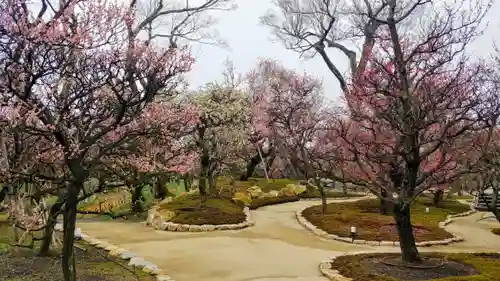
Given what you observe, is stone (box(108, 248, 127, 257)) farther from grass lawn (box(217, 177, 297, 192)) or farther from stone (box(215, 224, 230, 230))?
grass lawn (box(217, 177, 297, 192))

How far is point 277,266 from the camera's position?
8523 mm

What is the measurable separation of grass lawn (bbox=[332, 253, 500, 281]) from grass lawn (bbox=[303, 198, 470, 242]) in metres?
2.71

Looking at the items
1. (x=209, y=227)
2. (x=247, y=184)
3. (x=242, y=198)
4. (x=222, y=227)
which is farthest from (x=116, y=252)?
(x=247, y=184)

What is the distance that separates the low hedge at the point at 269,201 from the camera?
18.6m

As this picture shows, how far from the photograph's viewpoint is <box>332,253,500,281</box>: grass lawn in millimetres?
7262

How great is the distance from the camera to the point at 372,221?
14180 millimetres

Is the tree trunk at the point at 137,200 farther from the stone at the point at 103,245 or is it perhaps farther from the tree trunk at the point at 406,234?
the tree trunk at the point at 406,234

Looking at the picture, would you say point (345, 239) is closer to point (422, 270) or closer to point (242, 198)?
point (422, 270)

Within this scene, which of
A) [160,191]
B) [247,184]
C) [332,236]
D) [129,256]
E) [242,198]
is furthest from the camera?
[247,184]

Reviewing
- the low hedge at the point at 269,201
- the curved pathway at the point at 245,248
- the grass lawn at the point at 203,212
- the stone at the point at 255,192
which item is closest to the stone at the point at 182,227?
the grass lawn at the point at 203,212

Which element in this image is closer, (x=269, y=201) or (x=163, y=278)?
(x=163, y=278)

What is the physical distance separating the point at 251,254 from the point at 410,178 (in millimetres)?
3540

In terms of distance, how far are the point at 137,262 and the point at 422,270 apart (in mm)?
4904

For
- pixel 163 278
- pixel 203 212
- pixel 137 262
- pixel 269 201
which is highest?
pixel 269 201
